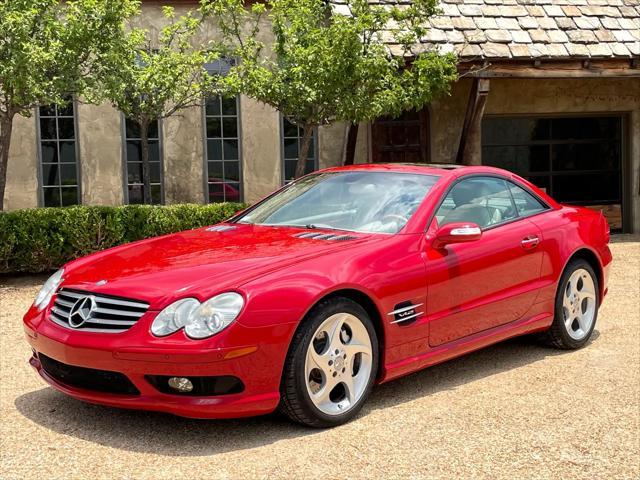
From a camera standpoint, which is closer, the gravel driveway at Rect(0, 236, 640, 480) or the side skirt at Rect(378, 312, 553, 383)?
the gravel driveway at Rect(0, 236, 640, 480)

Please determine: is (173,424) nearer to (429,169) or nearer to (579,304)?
(429,169)

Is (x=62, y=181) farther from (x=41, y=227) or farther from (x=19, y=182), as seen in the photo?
(x=41, y=227)

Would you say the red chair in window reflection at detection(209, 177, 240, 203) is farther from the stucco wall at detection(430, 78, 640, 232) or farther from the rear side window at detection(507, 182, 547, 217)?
the rear side window at detection(507, 182, 547, 217)

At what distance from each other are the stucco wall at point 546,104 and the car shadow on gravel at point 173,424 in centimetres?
970

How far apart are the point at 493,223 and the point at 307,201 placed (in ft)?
4.21

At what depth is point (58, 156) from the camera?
549 inches

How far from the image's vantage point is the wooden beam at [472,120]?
13.1 metres

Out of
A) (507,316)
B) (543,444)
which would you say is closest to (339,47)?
(507,316)

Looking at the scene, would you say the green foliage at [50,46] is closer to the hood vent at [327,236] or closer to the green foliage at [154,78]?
the green foliage at [154,78]

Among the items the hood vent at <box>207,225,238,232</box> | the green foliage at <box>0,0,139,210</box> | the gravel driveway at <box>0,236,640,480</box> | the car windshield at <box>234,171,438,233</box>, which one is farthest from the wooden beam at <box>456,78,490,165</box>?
the hood vent at <box>207,225,238,232</box>

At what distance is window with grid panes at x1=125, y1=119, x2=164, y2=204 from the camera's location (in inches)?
556

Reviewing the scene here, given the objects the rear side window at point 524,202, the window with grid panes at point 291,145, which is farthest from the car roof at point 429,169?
the window with grid panes at point 291,145

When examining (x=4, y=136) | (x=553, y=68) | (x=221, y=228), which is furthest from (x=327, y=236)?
(x=553, y=68)

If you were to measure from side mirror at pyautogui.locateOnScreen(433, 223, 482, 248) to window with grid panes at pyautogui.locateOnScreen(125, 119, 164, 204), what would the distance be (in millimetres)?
9533
